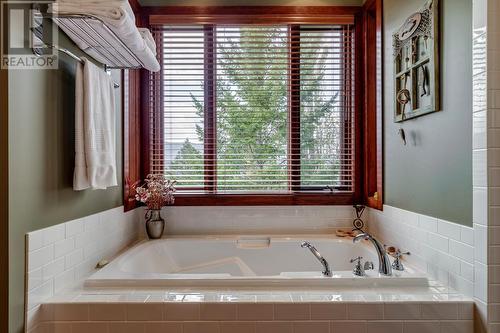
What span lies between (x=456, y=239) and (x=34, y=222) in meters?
1.79

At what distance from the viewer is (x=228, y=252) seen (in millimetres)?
2143

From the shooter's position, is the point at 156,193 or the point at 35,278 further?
the point at 156,193

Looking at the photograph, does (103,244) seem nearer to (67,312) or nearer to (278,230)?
(67,312)

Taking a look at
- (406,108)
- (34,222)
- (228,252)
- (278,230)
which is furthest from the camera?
(278,230)

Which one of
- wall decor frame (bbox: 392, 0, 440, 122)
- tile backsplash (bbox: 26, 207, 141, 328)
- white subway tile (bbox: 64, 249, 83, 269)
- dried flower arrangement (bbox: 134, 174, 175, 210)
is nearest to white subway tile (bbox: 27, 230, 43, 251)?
tile backsplash (bbox: 26, 207, 141, 328)

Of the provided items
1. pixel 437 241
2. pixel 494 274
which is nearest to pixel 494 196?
pixel 494 274

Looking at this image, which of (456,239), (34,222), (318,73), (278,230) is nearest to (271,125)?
(318,73)

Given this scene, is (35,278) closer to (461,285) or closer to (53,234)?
(53,234)

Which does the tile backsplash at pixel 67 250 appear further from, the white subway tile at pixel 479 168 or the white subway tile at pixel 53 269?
the white subway tile at pixel 479 168

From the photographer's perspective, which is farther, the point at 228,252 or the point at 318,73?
the point at 318,73

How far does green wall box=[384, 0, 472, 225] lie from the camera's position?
4.05 ft

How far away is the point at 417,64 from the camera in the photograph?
5.13 feet

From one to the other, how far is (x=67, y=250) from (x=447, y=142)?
185cm

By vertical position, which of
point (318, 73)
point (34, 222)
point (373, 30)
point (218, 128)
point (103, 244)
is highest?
point (373, 30)
